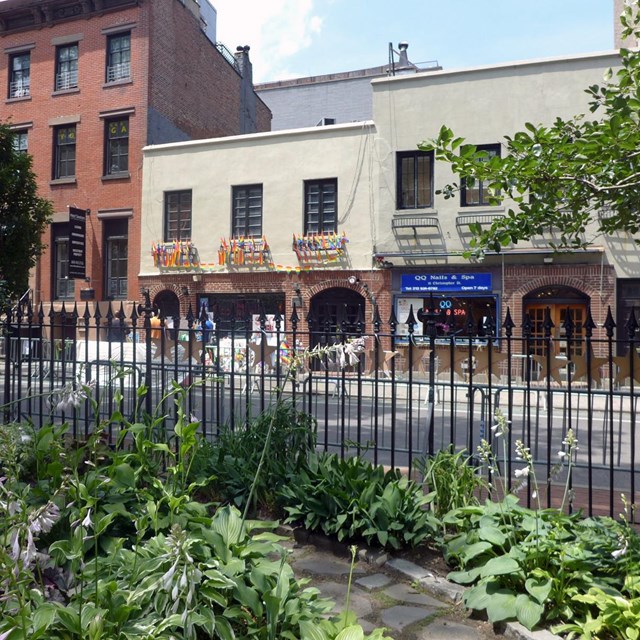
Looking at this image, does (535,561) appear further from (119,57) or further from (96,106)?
(119,57)

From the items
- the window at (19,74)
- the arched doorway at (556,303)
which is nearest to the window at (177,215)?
the window at (19,74)

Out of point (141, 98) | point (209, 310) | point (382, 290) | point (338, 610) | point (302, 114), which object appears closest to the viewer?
point (338, 610)

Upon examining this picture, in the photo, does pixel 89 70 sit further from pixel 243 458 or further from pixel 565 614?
pixel 565 614

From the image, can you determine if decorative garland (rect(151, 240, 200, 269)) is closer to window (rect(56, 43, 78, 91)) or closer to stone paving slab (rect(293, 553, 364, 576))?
window (rect(56, 43, 78, 91))

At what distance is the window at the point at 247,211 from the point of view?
73.7 ft

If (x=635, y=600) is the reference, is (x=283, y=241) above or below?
above

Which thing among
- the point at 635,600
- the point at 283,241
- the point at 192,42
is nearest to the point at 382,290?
the point at 283,241

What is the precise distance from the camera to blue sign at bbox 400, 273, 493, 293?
64.0 feet

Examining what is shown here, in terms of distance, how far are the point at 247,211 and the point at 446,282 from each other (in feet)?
25.0

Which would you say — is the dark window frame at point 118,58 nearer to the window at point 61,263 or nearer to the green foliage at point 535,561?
the window at point 61,263

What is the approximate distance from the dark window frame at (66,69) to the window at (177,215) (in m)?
6.79

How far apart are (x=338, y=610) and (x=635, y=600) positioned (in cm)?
150

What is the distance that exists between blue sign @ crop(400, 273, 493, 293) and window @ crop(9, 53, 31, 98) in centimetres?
1839

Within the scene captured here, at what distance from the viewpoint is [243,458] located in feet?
16.2
